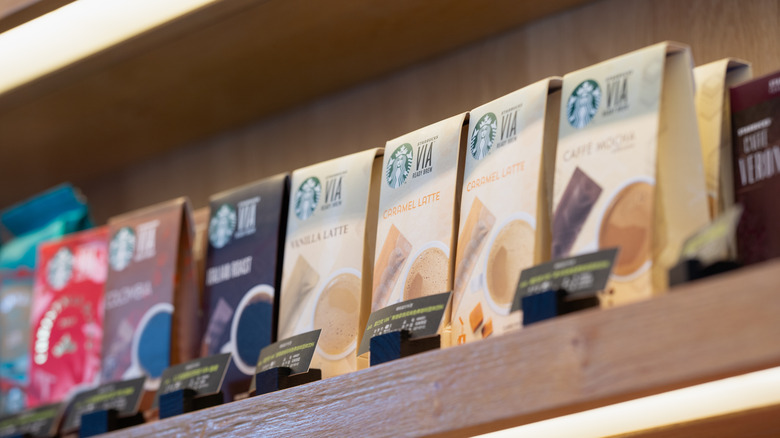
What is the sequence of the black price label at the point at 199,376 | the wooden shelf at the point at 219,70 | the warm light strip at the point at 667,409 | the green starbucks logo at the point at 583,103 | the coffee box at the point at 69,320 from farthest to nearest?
the coffee box at the point at 69,320 < the wooden shelf at the point at 219,70 < the black price label at the point at 199,376 < the green starbucks logo at the point at 583,103 < the warm light strip at the point at 667,409

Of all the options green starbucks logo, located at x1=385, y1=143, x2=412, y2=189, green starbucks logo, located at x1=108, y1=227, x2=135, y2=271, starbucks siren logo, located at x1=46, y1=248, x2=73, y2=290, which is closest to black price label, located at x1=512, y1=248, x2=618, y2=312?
green starbucks logo, located at x1=385, y1=143, x2=412, y2=189

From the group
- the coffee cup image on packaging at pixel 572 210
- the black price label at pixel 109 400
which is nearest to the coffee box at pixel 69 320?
the black price label at pixel 109 400

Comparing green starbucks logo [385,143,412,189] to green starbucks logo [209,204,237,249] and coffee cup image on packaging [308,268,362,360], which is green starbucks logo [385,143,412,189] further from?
green starbucks logo [209,204,237,249]

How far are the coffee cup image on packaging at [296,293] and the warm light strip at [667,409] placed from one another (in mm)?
336

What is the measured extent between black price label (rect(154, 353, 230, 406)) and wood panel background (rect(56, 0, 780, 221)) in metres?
0.53

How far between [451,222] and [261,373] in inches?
10.9

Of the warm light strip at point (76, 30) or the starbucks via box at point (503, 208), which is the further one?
the warm light strip at point (76, 30)

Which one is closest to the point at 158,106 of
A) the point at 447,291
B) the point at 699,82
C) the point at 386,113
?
the point at 386,113

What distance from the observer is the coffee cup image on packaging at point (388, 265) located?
3.73 ft

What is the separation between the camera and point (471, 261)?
1066mm

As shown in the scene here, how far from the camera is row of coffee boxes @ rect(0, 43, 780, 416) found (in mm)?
927

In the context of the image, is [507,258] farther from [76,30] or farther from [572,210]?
[76,30]

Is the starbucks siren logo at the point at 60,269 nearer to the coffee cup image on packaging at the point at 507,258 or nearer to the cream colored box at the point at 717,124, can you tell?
the coffee cup image on packaging at the point at 507,258

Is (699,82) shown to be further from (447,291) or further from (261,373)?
(261,373)
